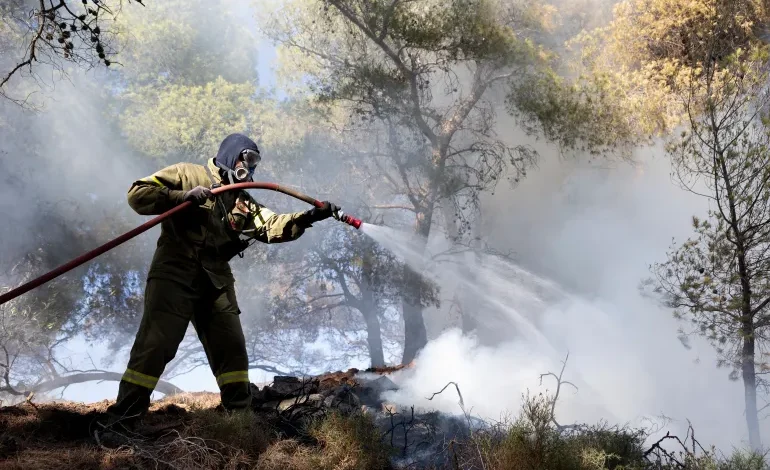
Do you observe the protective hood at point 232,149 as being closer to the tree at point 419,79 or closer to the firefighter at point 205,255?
the firefighter at point 205,255

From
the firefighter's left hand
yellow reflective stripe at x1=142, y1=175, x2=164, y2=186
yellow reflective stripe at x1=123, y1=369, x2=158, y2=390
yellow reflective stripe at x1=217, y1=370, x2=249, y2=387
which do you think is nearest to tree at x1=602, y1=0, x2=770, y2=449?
the firefighter's left hand

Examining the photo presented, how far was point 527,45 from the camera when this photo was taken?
10.7 meters

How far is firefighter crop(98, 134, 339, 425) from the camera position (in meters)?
3.86

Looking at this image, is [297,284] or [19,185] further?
[297,284]

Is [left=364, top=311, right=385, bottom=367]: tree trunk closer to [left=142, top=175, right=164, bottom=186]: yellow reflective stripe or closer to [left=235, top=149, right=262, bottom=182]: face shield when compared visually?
[left=235, top=149, right=262, bottom=182]: face shield

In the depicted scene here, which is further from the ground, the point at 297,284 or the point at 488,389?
the point at 297,284

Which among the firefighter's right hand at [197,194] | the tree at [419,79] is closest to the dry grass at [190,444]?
the firefighter's right hand at [197,194]

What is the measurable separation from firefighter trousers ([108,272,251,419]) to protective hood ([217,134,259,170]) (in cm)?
81

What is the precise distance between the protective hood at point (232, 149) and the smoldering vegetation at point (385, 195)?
4.96m

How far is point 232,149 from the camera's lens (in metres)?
4.21

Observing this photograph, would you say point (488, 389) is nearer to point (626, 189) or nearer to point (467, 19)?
point (467, 19)

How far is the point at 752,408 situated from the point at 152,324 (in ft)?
21.8

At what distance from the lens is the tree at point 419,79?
33.9ft

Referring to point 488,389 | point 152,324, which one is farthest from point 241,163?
point 488,389
